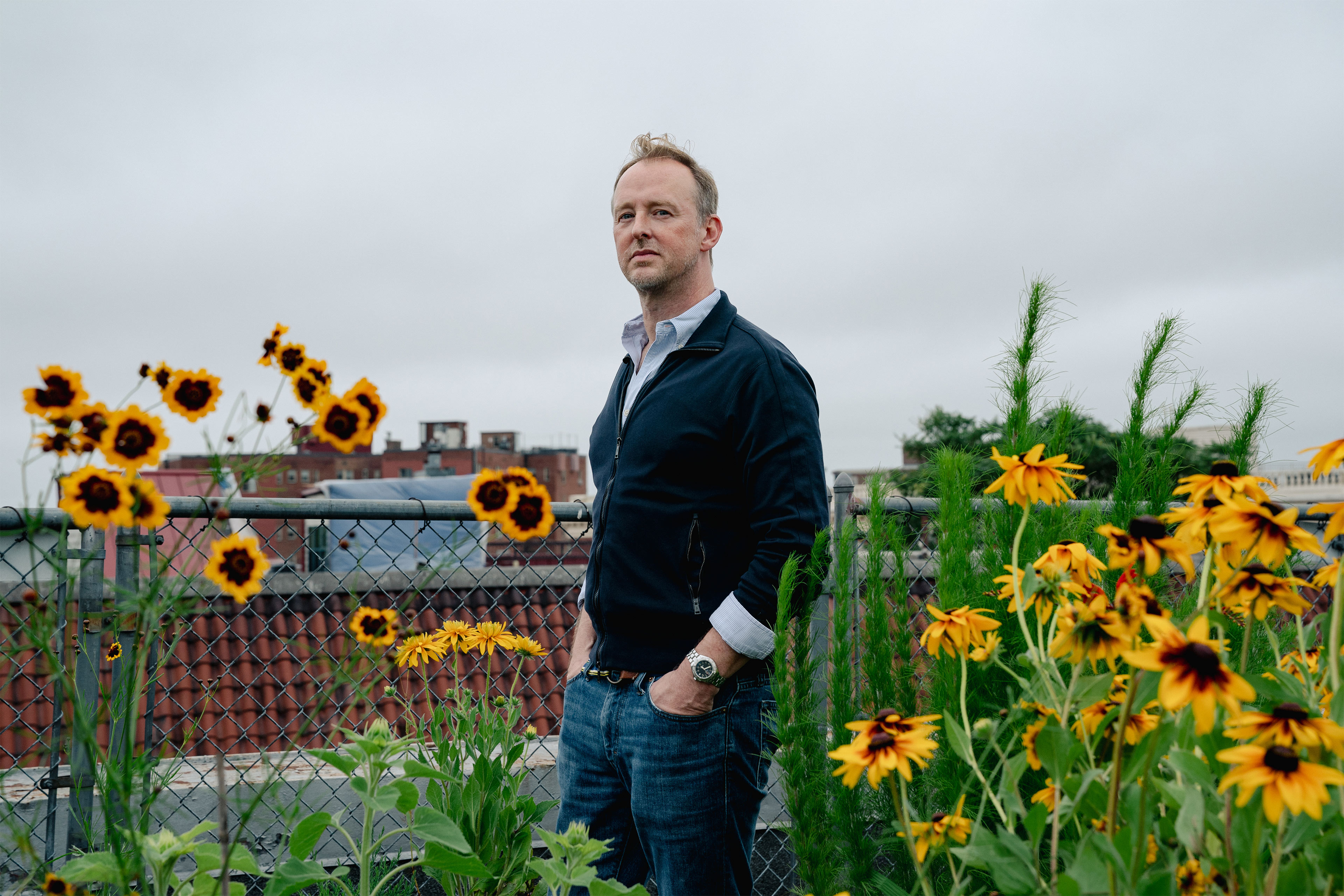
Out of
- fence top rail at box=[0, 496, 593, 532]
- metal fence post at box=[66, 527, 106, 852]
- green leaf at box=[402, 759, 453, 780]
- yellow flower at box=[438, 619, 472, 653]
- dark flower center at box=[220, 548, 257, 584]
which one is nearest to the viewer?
dark flower center at box=[220, 548, 257, 584]

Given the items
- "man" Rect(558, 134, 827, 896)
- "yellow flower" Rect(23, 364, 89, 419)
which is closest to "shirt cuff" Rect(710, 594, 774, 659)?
"man" Rect(558, 134, 827, 896)

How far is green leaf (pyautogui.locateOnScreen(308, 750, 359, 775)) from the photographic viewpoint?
4.66 ft

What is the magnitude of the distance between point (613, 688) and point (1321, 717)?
1.47m

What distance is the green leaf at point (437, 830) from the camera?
57.2 inches

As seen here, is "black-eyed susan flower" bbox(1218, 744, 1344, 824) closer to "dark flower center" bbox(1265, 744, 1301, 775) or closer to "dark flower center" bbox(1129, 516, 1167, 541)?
"dark flower center" bbox(1265, 744, 1301, 775)

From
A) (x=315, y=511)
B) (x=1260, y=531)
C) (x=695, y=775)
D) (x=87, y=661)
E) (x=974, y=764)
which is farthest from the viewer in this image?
(x=315, y=511)

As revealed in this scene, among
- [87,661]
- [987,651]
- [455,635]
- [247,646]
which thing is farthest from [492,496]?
[247,646]

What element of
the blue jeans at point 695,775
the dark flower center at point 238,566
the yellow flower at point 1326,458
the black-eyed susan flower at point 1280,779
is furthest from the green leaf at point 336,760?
the yellow flower at point 1326,458

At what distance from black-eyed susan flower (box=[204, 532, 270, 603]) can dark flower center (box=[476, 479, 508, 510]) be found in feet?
0.95

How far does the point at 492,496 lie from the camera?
122 cm

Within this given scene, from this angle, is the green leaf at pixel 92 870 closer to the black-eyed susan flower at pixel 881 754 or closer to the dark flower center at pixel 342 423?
the dark flower center at pixel 342 423

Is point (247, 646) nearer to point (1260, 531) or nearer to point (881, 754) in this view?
point (881, 754)

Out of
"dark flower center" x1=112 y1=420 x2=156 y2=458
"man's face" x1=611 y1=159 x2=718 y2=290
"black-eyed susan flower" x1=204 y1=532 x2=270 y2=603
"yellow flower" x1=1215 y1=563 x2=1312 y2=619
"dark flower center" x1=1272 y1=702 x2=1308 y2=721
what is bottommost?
"dark flower center" x1=1272 y1=702 x2=1308 y2=721

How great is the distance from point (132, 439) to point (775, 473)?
4.03 ft
